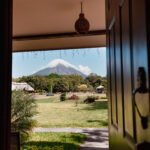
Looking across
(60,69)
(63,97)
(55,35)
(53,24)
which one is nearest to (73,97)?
(63,97)

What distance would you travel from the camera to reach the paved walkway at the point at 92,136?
587cm

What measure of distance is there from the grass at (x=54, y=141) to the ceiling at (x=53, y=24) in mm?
2192

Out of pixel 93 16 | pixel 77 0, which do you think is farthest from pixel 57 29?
pixel 77 0

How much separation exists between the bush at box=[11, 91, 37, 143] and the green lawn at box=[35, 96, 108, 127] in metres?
2.59

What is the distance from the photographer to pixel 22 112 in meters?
5.19

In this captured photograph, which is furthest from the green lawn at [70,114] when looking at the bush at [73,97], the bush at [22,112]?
the bush at [22,112]

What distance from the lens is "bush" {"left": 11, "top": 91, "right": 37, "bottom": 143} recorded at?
5.06 metres

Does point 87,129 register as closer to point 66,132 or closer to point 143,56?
point 66,132

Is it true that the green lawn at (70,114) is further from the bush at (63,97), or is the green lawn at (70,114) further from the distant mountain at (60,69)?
the distant mountain at (60,69)

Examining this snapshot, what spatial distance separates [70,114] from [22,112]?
11.3 feet
